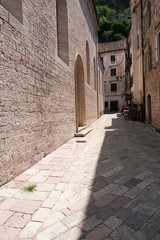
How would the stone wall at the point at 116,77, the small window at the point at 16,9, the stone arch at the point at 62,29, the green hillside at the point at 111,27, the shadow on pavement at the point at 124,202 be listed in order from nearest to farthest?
the shadow on pavement at the point at 124,202 < the small window at the point at 16,9 < the stone arch at the point at 62,29 < the stone wall at the point at 116,77 < the green hillside at the point at 111,27

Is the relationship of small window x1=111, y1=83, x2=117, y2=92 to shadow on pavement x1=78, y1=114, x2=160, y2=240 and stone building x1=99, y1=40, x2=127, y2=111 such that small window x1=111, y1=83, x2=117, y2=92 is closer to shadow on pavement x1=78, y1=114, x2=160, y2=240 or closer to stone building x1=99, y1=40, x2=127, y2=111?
stone building x1=99, y1=40, x2=127, y2=111

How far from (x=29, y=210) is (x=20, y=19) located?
3.56 meters

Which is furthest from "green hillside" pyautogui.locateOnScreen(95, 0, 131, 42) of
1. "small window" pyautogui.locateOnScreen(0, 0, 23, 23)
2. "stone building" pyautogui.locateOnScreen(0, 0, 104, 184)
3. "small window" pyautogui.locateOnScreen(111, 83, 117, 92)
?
"small window" pyautogui.locateOnScreen(0, 0, 23, 23)

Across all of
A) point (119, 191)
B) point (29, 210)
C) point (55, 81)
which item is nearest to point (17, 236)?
point (29, 210)

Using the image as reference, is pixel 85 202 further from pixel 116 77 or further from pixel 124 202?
pixel 116 77

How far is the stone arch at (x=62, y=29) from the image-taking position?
21.6ft

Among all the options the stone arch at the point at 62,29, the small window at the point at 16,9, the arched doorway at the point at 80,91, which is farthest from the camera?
the arched doorway at the point at 80,91

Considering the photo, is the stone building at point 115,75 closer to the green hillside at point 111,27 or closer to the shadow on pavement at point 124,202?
the green hillside at point 111,27

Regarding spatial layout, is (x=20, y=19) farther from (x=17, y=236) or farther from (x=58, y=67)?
(x=17, y=236)

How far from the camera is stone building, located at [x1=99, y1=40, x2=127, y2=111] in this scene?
104 feet

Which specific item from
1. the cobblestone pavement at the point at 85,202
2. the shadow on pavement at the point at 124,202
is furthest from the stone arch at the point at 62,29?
the shadow on pavement at the point at 124,202

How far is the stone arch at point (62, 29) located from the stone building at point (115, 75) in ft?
84.6

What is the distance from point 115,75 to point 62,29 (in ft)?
88.4

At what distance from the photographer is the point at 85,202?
2213mm
